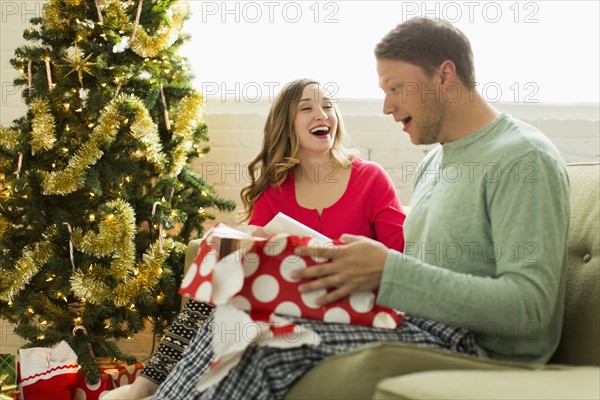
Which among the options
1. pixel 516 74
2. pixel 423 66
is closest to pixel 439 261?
pixel 423 66

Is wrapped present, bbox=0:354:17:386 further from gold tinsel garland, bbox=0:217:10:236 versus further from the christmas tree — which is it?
gold tinsel garland, bbox=0:217:10:236

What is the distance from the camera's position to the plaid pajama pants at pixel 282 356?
50.1 inches

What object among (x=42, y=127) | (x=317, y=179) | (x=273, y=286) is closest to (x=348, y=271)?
(x=273, y=286)

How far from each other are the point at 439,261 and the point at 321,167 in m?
1.06

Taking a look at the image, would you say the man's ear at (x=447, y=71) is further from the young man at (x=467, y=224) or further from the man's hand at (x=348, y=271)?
the man's hand at (x=348, y=271)

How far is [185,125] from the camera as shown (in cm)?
270

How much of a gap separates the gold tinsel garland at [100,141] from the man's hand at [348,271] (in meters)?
1.35

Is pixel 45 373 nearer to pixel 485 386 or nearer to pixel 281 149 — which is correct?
pixel 281 149

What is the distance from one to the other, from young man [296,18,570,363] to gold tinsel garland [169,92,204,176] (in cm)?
118

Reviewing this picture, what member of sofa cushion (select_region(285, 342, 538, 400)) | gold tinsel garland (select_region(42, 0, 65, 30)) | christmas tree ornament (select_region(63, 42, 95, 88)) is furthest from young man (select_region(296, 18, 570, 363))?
gold tinsel garland (select_region(42, 0, 65, 30))

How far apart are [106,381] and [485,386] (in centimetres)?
173

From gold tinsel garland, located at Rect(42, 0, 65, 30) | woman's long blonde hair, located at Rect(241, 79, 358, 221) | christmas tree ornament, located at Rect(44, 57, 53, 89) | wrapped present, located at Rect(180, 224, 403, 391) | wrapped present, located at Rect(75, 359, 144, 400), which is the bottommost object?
wrapped present, located at Rect(75, 359, 144, 400)

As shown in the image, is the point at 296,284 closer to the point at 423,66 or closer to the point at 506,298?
the point at 506,298

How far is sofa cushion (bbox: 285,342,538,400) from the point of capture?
121 cm
